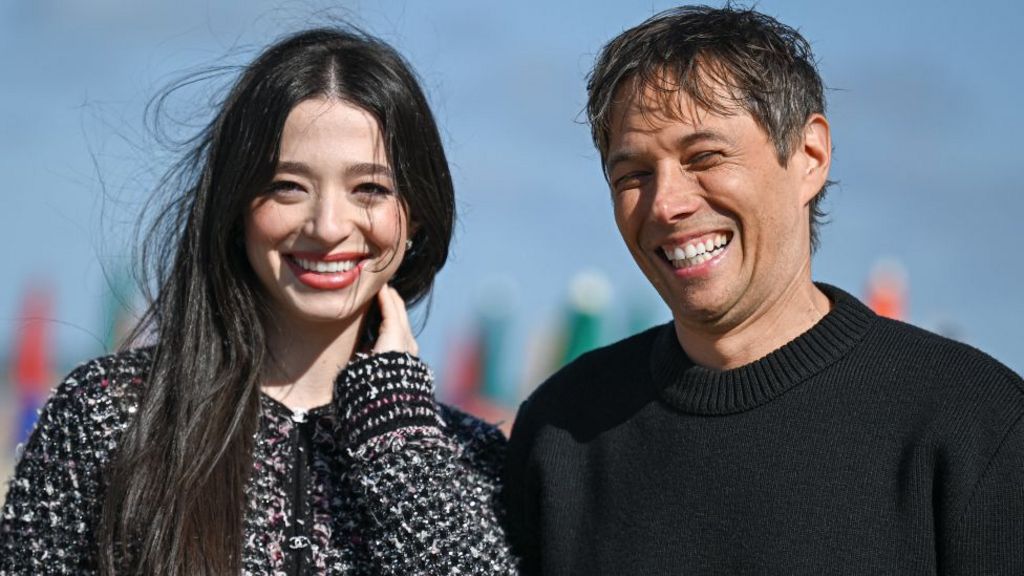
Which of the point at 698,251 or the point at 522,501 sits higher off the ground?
the point at 698,251

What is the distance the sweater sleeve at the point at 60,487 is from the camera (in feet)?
11.5

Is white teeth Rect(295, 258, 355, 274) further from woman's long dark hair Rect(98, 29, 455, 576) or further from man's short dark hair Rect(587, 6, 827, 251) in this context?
man's short dark hair Rect(587, 6, 827, 251)

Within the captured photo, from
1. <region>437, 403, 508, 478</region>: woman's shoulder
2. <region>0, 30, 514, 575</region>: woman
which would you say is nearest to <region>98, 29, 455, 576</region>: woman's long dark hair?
<region>0, 30, 514, 575</region>: woman

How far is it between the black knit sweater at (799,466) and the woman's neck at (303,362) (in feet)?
→ 2.08

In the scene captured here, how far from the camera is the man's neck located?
3539 mm

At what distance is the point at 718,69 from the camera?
3.47 meters

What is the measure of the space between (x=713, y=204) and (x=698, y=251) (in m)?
0.12

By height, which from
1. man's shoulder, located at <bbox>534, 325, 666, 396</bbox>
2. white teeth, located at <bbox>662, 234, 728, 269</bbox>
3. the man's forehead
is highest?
the man's forehead

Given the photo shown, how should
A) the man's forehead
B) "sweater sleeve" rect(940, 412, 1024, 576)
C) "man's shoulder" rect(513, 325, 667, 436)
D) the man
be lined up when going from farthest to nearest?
1. "man's shoulder" rect(513, 325, 667, 436)
2. the man's forehead
3. the man
4. "sweater sleeve" rect(940, 412, 1024, 576)

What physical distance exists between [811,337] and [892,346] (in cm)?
20

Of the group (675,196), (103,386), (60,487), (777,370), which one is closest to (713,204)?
(675,196)

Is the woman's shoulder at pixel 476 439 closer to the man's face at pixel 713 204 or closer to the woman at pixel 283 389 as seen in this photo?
the woman at pixel 283 389

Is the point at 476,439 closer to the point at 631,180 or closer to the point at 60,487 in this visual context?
the point at 631,180

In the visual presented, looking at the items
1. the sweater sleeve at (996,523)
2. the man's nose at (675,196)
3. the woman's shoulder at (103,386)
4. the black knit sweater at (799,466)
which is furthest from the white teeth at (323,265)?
the sweater sleeve at (996,523)
